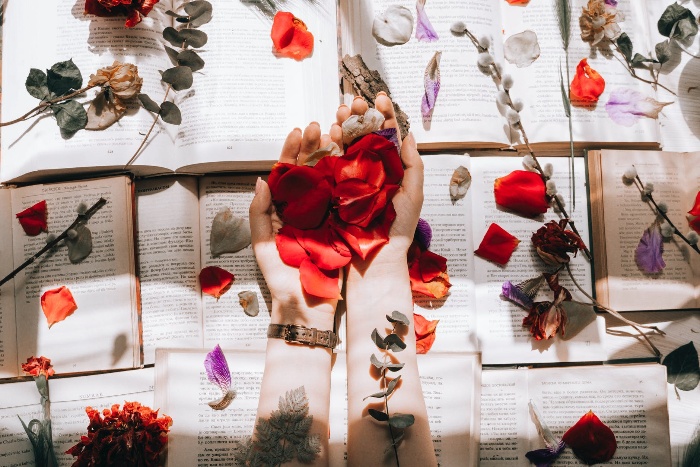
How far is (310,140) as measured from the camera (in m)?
1.17

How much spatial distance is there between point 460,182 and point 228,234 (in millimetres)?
513

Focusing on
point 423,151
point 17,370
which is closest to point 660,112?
point 423,151

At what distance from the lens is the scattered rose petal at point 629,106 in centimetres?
127

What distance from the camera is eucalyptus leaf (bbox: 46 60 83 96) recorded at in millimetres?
1220

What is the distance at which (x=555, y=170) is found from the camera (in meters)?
1.28

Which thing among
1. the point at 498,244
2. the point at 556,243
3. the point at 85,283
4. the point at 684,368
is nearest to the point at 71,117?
the point at 85,283

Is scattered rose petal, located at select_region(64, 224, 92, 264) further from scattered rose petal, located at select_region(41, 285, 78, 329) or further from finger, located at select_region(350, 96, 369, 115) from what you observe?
finger, located at select_region(350, 96, 369, 115)

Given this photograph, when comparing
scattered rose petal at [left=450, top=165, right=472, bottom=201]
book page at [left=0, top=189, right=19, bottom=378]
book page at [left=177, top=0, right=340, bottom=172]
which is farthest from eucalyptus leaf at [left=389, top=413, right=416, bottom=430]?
book page at [left=0, top=189, right=19, bottom=378]

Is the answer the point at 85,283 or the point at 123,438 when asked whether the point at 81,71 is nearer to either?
the point at 85,283

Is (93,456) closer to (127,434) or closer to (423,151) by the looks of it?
(127,434)

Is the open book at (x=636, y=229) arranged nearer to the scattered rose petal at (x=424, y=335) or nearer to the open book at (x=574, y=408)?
the open book at (x=574, y=408)

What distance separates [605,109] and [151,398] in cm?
117

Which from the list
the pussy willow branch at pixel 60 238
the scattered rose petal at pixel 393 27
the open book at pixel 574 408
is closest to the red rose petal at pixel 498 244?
the open book at pixel 574 408

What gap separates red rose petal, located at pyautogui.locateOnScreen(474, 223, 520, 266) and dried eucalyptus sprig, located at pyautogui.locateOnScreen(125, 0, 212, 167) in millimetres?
711
